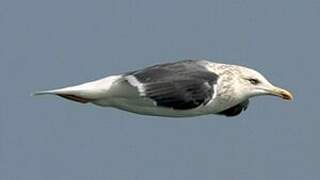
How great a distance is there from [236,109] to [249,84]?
128 cm

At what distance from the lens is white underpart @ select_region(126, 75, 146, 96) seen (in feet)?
60.7

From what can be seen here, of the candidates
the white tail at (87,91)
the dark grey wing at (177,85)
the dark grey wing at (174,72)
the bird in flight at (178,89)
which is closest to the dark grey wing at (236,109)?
the bird in flight at (178,89)

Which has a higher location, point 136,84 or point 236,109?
point 136,84

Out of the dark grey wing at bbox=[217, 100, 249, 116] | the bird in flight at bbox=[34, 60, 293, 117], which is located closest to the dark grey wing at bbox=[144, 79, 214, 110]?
the bird in flight at bbox=[34, 60, 293, 117]

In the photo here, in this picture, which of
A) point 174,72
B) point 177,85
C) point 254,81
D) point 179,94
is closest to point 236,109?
point 254,81

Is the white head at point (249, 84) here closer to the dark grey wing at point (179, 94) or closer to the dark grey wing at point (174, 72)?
the dark grey wing at point (174, 72)

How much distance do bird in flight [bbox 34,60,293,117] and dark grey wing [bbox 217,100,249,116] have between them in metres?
0.41

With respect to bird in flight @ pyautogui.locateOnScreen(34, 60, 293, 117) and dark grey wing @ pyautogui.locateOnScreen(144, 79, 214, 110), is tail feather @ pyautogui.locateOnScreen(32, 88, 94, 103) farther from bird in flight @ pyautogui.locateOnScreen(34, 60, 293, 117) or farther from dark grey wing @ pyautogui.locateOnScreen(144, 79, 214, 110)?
dark grey wing @ pyautogui.locateOnScreen(144, 79, 214, 110)

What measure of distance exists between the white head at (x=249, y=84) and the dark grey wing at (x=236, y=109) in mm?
671

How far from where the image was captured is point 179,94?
18.3 metres

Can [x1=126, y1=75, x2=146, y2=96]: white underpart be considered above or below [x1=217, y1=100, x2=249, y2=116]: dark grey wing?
above

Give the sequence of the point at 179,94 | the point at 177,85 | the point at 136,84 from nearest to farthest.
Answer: the point at 179,94 → the point at 177,85 → the point at 136,84

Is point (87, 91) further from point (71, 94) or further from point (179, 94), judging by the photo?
point (179, 94)

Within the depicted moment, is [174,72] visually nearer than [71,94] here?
Yes
